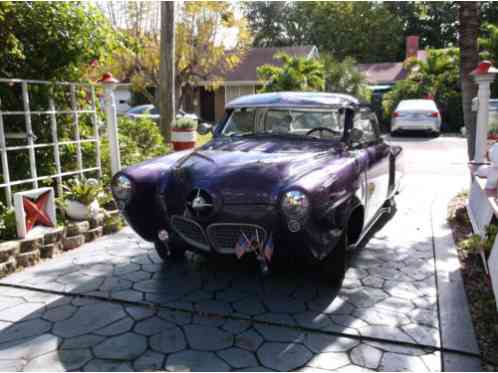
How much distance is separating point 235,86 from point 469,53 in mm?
21482

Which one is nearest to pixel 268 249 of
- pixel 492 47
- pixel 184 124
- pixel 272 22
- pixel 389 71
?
pixel 184 124

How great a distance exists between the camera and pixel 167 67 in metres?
10.0

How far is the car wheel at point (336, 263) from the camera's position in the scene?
11.8 feet

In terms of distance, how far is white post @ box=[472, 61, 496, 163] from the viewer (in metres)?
5.13

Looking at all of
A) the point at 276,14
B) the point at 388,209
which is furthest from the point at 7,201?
the point at 276,14

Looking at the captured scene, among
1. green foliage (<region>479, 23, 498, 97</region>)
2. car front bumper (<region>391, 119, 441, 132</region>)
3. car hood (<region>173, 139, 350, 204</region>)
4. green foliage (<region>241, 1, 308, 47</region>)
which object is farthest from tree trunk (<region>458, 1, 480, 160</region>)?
green foliage (<region>241, 1, 308, 47</region>)

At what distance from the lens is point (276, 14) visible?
142 ft

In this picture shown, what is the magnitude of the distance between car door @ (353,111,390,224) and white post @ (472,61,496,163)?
1.16 meters

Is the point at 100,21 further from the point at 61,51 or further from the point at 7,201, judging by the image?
the point at 7,201

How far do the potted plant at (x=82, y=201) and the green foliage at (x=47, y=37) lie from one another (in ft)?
4.82

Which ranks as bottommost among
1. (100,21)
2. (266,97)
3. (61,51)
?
(266,97)

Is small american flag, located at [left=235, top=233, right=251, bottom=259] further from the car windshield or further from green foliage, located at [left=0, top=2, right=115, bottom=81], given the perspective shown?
green foliage, located at [left=0, top=2, right=115, bottom=81]

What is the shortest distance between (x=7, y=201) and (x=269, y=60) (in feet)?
78.2

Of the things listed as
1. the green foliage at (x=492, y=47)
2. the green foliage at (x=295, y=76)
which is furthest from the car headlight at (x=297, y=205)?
the green foliage at (x=492, y=47)
